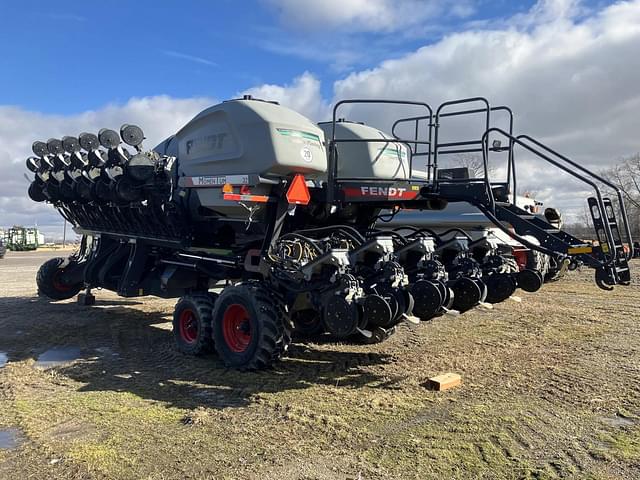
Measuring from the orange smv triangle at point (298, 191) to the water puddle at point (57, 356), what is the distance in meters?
3.29

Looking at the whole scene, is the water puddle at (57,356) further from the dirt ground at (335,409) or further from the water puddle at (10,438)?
the water puddle at (10,438)

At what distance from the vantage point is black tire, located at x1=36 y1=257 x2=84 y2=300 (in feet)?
35.6

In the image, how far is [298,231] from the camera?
716 centimetres

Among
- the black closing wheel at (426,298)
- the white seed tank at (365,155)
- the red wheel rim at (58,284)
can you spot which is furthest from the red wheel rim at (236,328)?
the red wheel rim at (58,284)

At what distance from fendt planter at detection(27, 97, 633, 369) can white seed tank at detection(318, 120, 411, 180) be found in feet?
0.06

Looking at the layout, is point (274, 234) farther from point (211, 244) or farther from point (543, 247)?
point (543, 247)

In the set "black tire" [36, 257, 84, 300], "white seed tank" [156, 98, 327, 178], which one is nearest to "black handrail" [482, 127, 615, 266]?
"white seed tank" [156, 98, 327, 178]

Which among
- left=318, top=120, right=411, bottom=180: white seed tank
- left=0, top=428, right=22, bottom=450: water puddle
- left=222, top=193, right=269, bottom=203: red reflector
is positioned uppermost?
left=318, top=120, right=411, bottom=180: white seed tank

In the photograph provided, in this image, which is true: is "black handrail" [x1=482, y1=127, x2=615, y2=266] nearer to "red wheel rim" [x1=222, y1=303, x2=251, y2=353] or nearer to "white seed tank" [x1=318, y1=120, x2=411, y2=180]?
"white seed tank" [x1=318, y1=120, x2=411, y2=180]

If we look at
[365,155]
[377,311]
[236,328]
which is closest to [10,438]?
[236,328]

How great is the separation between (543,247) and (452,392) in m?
1.94

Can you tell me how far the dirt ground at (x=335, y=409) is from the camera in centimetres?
378

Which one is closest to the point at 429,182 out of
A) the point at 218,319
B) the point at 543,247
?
the point at 543,247

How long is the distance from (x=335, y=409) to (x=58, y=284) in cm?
802
